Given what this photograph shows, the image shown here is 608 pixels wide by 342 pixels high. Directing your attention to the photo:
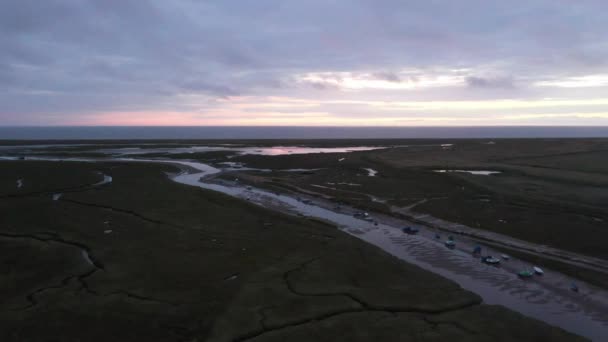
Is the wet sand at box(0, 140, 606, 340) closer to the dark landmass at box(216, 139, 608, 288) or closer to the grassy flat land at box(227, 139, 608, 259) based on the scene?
the dark landmass at box(216, 139, 608, 288)

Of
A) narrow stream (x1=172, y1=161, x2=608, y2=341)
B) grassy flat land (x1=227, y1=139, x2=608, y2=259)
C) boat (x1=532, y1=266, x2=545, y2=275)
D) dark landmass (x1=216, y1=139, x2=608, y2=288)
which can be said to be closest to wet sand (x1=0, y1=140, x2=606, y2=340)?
narrow stream (x1=172, y1=161, x2=608, y2=341)

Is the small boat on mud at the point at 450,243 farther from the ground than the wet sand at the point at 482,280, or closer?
farther from the ground

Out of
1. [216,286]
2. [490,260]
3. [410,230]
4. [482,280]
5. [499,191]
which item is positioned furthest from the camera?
[499,191]

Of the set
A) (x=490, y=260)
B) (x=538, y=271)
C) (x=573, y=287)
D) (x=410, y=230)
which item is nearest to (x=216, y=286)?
(x=490, y=260)

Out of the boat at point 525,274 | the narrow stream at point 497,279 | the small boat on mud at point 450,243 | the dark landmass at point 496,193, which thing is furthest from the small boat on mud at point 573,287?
the small boat on mud at point 450,243

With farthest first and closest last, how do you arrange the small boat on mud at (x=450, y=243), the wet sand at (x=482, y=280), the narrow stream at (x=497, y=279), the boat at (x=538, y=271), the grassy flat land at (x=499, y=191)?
the grassy flat land at (x=499, y=191) → the small boat on mud at (x=450, y=243) → the boat at (x=538, y=271) → the narrow stream at (x=497, y=279) → the wet sand at (x=482, y=280)

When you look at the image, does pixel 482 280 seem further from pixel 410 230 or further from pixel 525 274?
pixel 410 230

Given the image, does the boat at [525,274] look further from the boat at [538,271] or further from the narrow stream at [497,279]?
the boat at [538,271]

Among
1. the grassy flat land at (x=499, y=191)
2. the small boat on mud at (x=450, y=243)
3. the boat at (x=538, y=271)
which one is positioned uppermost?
the grassy flat land at (x=499, y=191)
